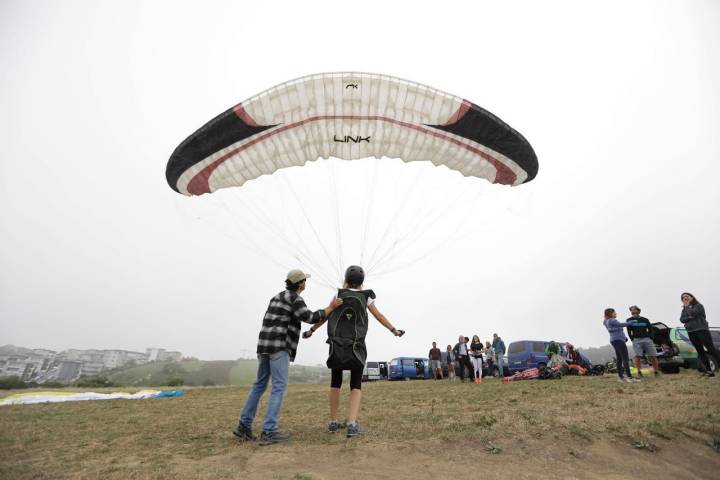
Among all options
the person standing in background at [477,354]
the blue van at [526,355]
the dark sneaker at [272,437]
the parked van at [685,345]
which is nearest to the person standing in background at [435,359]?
the blue van at [526,355]

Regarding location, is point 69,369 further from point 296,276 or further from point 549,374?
point 296,276

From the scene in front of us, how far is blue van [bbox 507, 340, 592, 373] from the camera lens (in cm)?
1481

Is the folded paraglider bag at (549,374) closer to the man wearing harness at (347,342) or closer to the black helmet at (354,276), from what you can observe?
the man wearing harness at (347,342)

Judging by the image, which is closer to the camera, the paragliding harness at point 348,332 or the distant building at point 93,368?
the paragliding harness at point 348,332

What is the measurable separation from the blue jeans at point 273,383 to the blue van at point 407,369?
59.1 feet

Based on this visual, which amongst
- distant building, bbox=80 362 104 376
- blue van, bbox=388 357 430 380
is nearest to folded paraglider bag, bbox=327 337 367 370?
blue van, bbox=388 357 430 380

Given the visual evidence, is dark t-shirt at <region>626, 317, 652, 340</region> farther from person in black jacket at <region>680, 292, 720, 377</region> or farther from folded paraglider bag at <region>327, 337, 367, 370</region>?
folded paraglider bag at <region>327, 337, 367, 370</region>

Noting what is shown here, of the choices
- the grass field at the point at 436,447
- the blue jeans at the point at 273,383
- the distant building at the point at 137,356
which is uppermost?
the distant building at the point at 137,356

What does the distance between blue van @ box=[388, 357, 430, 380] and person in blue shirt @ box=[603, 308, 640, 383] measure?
13.8 m

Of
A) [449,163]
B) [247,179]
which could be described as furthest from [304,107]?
[449,163]

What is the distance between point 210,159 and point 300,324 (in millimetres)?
5445

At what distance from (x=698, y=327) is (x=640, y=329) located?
1.11 m

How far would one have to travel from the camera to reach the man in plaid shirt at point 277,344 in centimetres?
414

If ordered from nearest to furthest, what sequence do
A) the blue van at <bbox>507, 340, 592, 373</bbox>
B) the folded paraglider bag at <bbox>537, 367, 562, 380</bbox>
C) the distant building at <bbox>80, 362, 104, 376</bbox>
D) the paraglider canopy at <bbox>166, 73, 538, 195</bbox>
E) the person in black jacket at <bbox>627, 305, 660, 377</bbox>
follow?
the paraglider canopy at <bbox>166, 73, 538, 195</bbox>
the person in black jacket at <bbox>627, 305, 660, 377</bbox>
the folded paraglider bag at <bbox>537, 367, 562, 380</bbox>
the blue van at <bbox>507, 340, 592, 373</bbox>
the distant building at <bbox>80, 362, 104, 376</bbox>
